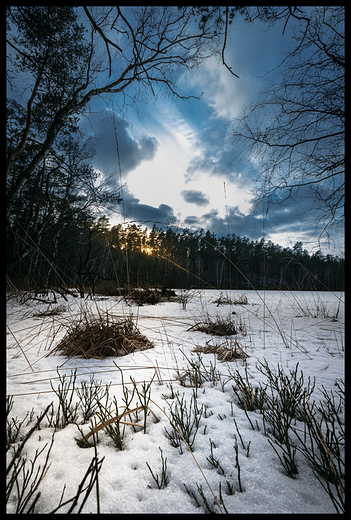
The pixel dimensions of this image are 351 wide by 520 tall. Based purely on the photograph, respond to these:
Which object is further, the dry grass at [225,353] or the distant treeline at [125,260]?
the distant treeline at [125,260]

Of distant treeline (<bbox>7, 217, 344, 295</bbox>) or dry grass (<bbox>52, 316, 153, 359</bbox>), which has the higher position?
distant treeline (<bbox>7, 217, 344, 295</bbox>)

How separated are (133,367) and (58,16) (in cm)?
619

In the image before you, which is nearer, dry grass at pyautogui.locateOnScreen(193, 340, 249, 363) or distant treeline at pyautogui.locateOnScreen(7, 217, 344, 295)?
dry grass at pyautogui.locateOnScreen(193, 340, 249, 363)

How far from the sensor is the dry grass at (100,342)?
7.55 feet

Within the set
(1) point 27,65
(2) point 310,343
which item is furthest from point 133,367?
(1) point 27,65

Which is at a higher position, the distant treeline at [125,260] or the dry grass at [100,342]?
the distant treeline at [125,260]

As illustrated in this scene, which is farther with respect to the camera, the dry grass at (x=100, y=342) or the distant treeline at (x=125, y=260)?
the distant treeline at (x=125, y=260)

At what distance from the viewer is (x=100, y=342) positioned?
2.40m

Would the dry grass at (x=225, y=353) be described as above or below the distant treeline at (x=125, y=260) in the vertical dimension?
below

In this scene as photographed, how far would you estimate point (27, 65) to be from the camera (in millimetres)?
4695

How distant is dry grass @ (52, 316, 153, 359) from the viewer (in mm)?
2301

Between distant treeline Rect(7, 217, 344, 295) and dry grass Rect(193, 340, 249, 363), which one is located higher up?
distant treeline Rect(7, 217, 344, 295)
